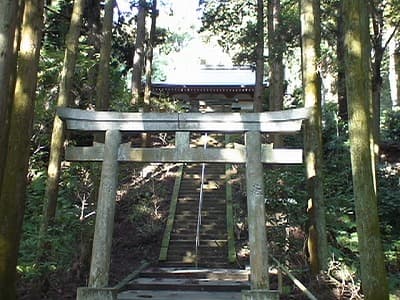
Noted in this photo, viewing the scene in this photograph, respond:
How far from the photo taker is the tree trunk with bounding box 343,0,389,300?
5598 millimetres

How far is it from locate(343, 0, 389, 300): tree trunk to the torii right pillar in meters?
1.53

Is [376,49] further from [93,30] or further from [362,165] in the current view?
[362,165]

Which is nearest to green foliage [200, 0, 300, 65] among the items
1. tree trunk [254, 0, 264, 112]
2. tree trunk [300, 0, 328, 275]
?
tree trunk [254, 0, 264, 112]

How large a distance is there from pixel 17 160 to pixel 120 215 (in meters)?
7.90

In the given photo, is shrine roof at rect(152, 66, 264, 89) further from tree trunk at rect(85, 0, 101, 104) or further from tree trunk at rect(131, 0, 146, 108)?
tree trunk at rect(85, 0, 101, 104)

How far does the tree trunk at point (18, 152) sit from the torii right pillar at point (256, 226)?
3.36 meters

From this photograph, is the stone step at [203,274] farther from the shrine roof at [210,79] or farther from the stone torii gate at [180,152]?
the shrine roof at [210,79]

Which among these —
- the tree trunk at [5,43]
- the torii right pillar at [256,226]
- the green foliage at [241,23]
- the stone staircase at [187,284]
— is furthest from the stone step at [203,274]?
the green foliage at [241,23]

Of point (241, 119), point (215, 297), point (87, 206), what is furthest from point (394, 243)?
point (87, 206)

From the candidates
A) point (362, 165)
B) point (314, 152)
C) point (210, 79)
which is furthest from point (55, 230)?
point (210, 79)

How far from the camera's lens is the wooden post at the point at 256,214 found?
6805 millimetres

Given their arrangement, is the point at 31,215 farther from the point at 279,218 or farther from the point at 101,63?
the point at 279,218

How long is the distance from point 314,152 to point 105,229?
4000 mm

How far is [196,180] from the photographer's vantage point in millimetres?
16391
